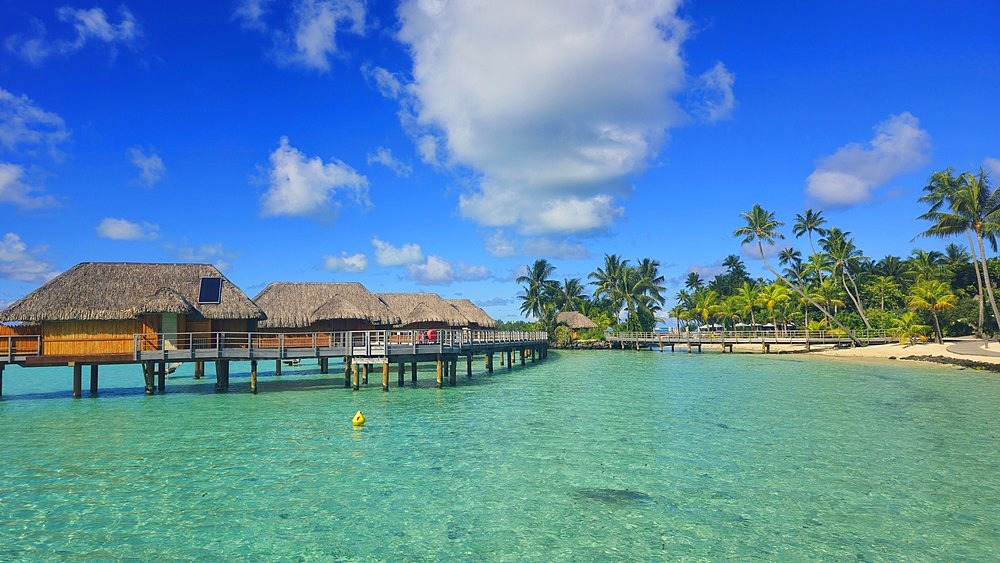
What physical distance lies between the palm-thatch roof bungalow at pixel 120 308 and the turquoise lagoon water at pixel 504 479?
8.75ft

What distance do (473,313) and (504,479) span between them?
36.9 metres

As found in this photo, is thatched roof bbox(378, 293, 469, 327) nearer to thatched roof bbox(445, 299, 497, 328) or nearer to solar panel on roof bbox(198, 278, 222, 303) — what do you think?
thatched roof bbox(445, 299, 497, 328)

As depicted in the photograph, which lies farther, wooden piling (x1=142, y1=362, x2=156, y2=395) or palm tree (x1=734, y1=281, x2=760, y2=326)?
palm tree (x1=734, y1=281, x2=760, y2=326)

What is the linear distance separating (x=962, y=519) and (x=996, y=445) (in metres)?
6.97

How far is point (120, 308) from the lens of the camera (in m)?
24.0

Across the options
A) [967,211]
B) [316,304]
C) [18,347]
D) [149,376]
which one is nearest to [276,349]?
[149,376]

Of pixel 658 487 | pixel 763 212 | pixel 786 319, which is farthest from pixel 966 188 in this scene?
pixel 658 487

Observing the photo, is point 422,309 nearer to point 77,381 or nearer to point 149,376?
point 149,376

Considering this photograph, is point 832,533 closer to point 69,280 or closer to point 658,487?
point 658,487

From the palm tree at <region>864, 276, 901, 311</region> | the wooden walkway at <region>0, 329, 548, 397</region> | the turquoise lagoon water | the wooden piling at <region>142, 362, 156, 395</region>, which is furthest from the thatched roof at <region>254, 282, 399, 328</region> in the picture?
the palm tree at <region>864, 276, 901, 311</region>

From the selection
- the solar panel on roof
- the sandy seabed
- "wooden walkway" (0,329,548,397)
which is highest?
the solar panel on roof

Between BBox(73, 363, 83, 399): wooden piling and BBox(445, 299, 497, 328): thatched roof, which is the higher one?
BBox(445, 299, 497, 328): thatched roof

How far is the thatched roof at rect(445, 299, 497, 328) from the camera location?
47803mm

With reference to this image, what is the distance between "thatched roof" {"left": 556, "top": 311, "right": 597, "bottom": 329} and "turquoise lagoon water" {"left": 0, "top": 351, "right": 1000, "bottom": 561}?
1882 inches
